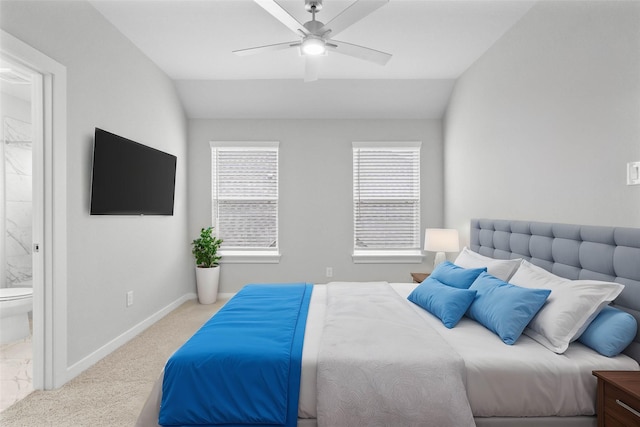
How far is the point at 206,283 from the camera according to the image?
177 inches

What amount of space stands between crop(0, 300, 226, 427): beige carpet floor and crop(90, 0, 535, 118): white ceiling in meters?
2.82

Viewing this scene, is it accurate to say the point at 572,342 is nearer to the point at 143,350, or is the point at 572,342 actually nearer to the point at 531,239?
the point at 531,239

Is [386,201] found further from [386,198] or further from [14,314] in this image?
[14,314]

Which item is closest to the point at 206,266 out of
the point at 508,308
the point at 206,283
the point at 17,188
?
the point at 206,283

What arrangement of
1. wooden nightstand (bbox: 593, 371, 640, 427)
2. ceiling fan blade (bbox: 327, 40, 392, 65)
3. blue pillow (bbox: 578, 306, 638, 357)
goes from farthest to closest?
1. ceiling fan blade (bbox: 327, 40, 392, 65)
2. blue pillow (bbox: 578, 306, 638, 357)
3. wooden nightstand (bbox: 593, 371, 640, 427)

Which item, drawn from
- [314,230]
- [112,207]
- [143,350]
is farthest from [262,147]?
[143,350]

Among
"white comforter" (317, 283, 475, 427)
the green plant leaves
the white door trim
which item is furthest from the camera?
the green plant leaves

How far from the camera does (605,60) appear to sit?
2.00m

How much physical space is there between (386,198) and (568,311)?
10.3 ft

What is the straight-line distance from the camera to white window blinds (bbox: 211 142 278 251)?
4777 millimetres

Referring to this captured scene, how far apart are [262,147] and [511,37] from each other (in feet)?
9.92

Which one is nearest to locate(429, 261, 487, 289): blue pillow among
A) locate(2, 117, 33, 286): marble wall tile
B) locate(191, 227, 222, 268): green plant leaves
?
locate(191, 227, 222, 268): green plant leaves

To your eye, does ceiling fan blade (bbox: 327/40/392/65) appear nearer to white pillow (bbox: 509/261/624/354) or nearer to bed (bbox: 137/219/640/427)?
bed (bbox: 137/219/640/427)

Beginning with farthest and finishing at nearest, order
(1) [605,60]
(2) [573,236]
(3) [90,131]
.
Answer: (3) [90,131], (2) [573,236], (1) [605,60]
